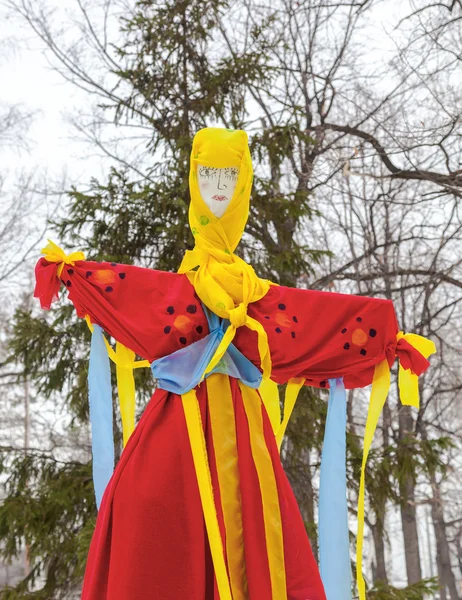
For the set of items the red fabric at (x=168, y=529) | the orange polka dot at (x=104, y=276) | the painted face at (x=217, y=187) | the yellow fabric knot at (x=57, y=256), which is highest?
the painted face at (x=217, y=187)

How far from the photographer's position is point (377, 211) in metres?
6.57

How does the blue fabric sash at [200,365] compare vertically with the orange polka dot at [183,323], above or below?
below

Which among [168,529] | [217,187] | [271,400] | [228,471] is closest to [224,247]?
[217,187]

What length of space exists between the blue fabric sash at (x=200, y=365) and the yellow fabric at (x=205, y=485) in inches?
1.6

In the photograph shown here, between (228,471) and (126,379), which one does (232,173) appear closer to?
(126,379)

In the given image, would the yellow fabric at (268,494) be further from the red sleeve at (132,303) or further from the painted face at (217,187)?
→ the painted face at (217,187)

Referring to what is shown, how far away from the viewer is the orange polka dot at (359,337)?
5.75 ft

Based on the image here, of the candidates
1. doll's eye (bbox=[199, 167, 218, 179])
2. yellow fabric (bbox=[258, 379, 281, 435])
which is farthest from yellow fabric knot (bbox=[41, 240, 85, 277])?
yellow fabric (bbox=[258, 379, 281, 435])

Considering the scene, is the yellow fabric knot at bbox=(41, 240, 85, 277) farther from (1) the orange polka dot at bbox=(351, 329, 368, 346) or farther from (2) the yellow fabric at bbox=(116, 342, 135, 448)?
(1) the orange polka dot at bbox=(351, 329, 368, 346)

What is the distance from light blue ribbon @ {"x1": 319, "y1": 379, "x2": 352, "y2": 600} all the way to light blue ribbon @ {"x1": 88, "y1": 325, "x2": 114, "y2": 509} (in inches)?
22.8

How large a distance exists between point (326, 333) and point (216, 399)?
0.36 meters

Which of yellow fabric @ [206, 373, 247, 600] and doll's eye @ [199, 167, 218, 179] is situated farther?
doll's eye @ [199, 167, 218, 179]

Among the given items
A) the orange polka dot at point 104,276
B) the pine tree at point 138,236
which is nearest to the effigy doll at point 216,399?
the orange polka dot at point 104,276

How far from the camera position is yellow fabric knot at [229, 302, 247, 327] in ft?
5.29
